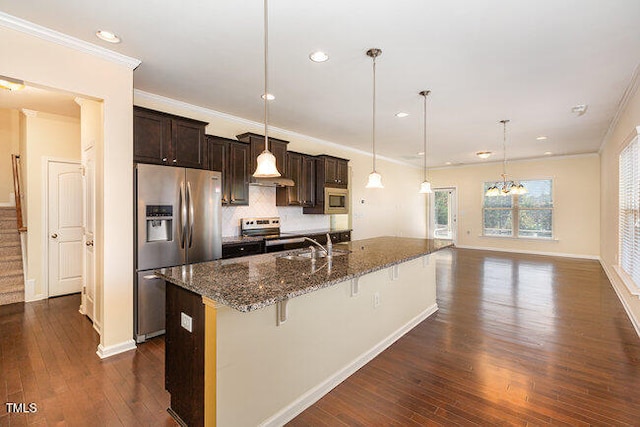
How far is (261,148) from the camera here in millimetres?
4605

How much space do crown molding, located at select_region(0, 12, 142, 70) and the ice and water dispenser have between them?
137 centimetres

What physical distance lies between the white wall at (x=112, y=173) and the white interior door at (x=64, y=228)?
8.13 ft

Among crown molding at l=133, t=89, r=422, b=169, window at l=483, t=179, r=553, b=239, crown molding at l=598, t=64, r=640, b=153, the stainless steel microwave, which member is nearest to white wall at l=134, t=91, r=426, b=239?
crown molding at l=133, t=89, r=422, b=169

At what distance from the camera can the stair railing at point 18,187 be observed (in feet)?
14.6

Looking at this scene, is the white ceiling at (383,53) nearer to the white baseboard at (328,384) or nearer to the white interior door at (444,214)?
the white baseboard at (328,384)

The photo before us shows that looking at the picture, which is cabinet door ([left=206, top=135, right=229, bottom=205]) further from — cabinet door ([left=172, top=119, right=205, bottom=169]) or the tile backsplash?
the tile backsplash

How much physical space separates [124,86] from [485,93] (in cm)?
396

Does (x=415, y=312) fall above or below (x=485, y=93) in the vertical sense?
below

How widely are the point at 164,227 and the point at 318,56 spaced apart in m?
2.31

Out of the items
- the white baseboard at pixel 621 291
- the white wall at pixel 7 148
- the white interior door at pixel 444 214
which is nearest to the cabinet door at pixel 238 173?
the white wall at pixel 7 148

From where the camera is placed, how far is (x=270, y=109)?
14.1 ft

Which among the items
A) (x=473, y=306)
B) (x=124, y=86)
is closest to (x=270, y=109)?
(x=124, y=86)

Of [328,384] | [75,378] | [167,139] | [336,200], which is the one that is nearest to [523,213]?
[336,200]

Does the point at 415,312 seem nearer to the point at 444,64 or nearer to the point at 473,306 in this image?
the point at 473,306
